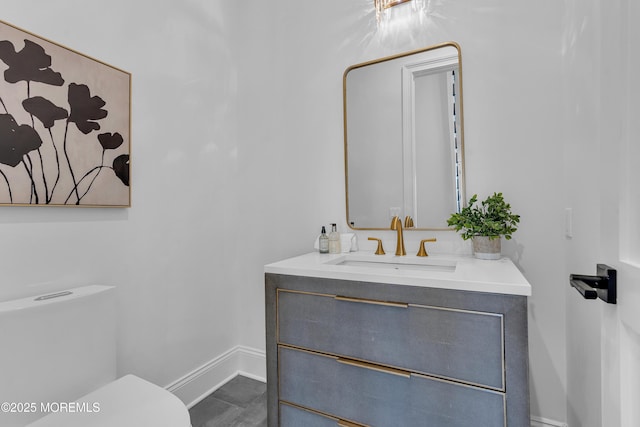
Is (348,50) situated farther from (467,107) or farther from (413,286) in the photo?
(413,286)

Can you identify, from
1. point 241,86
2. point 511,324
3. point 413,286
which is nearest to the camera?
point 511,324

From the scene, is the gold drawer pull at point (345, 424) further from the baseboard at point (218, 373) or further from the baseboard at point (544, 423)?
the baseboard at point (218, 373)

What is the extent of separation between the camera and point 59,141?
4.42ft

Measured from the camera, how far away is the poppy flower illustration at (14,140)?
1.17m

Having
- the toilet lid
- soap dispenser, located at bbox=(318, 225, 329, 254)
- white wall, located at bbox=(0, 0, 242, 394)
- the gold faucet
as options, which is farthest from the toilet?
the gold faucet

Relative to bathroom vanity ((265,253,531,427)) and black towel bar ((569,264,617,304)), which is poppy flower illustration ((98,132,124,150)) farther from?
black towel bar ((569,264,617,304))

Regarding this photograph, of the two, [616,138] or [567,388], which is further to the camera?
[567,388]

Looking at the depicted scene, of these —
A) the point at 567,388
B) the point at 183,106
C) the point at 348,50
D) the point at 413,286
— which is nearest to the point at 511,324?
the point at 413,286

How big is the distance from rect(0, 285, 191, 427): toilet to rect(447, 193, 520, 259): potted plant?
1358mm

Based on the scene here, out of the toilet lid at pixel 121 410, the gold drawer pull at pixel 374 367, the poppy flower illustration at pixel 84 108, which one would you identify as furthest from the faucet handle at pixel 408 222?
the poppy flower illustration at pixel 84 108

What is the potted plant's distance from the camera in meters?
1.46

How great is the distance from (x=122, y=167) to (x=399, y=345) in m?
1.52

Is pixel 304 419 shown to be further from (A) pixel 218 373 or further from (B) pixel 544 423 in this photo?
(B) pixel 544 423

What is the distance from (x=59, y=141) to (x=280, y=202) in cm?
120
